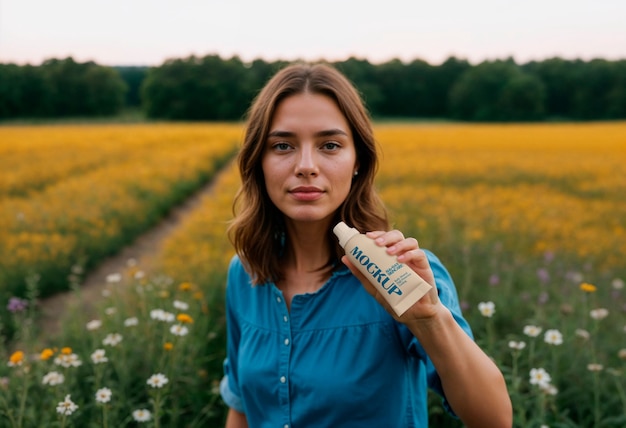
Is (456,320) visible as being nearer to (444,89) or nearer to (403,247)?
(403,247)

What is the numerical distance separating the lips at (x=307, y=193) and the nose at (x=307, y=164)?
0.13 feet

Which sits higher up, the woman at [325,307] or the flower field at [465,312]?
the woman at [325,307]

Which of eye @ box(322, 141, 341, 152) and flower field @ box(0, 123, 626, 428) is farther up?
eye @ box(322, 141, 341, 152)

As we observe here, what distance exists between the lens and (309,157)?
1597mm

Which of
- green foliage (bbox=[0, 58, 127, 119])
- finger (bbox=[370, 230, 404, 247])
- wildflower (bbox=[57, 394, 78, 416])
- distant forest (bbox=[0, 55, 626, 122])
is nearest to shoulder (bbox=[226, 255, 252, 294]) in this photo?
wildflower (bbox=[57, 394, 78, 416])

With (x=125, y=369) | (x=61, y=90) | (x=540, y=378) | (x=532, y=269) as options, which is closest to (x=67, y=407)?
(x=125, y=369)

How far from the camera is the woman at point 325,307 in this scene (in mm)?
1496

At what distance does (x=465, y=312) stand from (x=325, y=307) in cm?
253

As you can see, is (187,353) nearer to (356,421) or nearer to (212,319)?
(212,319)

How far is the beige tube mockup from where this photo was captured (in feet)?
4.16

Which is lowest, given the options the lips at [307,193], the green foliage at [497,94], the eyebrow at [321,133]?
the green foliage at [497,94]

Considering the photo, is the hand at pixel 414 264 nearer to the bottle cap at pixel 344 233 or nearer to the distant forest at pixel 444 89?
the bottle cap at pixel 344 233

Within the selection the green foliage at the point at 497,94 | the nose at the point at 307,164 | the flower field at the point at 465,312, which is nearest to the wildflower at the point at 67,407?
the flower field at the point at 465,312

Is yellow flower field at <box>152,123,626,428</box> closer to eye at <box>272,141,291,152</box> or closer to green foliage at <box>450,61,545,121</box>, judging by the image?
eye at <box>272,141,291,152</box>
